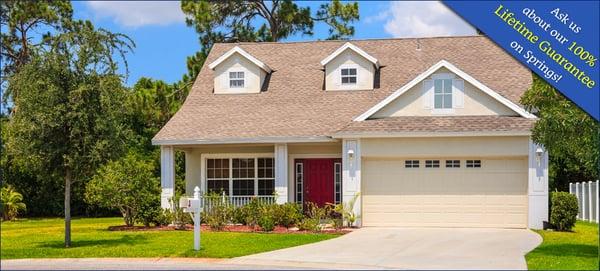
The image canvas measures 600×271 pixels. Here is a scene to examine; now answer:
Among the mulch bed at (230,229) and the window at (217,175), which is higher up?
the window at (217,175)

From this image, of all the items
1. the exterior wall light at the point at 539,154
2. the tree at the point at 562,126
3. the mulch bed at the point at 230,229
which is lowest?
the mulch bed at the point at 230,229

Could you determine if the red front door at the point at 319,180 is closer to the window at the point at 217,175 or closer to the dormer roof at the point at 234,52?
the window at the point at 217,175

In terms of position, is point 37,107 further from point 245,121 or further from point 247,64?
point 247,64

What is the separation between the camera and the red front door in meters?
26.1

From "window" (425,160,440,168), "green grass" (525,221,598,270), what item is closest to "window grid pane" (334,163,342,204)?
"window" (425,160,440,168)

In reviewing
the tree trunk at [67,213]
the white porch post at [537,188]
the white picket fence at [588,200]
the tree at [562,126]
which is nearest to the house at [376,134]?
the white porch post at [537,188]

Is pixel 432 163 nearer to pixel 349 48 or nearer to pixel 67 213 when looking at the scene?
pixel 349 48

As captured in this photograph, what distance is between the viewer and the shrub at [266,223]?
72.6 ft

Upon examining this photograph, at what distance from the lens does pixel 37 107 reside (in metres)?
17.1

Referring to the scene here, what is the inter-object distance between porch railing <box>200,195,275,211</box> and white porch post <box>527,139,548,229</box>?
307 inches

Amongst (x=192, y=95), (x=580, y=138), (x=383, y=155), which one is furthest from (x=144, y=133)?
(x=580, y=138)

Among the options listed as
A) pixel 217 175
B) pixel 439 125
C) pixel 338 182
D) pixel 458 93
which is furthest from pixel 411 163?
pixel 217 175

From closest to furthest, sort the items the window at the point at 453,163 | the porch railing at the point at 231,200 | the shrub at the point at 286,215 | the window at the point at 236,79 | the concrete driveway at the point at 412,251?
the concrete driveway at the point at 412,251, the shrub at the point at 286,215, the window at the point at 453,163, the porch railing at the point at 231,200, the window at the point at 236,79

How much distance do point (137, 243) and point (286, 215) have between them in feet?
18.1
